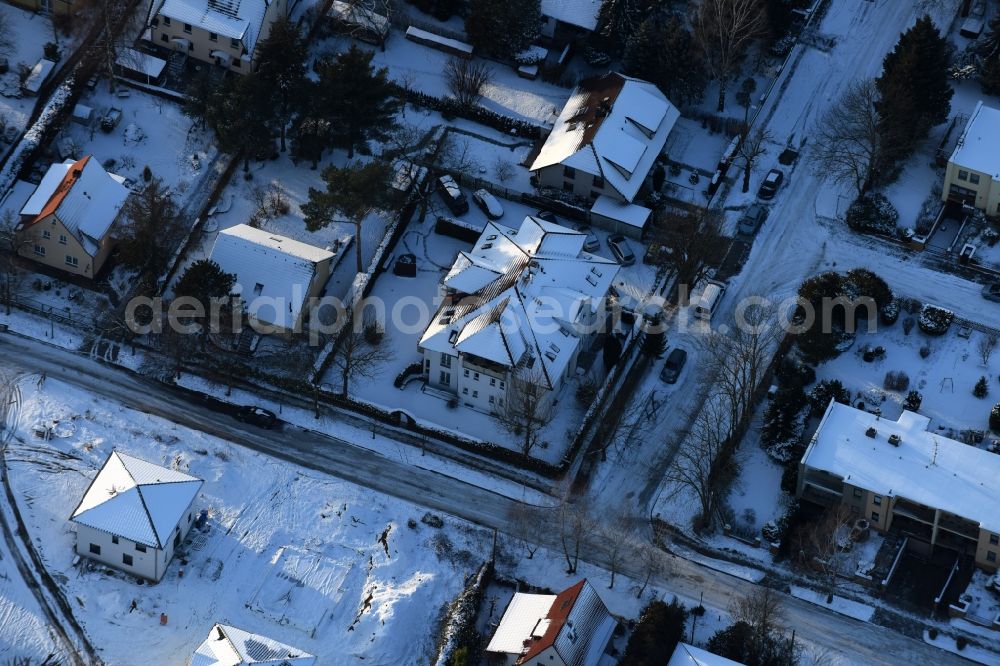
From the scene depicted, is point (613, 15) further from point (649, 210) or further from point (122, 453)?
point (122, 453)

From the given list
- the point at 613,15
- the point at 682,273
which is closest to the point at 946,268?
the point at 682,273

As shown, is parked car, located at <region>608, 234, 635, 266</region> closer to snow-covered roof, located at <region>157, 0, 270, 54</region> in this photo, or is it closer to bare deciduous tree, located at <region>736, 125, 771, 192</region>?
bare deciduous tree, located at <region>736, 125, 771, 192</region>

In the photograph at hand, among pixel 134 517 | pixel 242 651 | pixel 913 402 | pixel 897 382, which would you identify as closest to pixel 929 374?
pixel 897 382

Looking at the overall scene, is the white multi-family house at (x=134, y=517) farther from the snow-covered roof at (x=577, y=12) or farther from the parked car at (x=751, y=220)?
the snow-covered roof at (x=577, y=12)

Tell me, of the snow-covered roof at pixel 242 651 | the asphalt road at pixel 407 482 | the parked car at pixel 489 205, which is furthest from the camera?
the parked car at pixel 489 205

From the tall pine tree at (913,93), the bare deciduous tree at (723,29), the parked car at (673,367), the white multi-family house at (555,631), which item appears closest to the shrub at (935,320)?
the tall pine tree at (913,93)

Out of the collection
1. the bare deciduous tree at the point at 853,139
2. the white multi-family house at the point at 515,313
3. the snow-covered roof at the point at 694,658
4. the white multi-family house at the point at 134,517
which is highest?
the bare deciduous tree at the point at 853,139

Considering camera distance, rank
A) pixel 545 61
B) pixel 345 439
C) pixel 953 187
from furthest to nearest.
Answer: pixel 545 61 → pixel 953 187 → pixel 345 439
